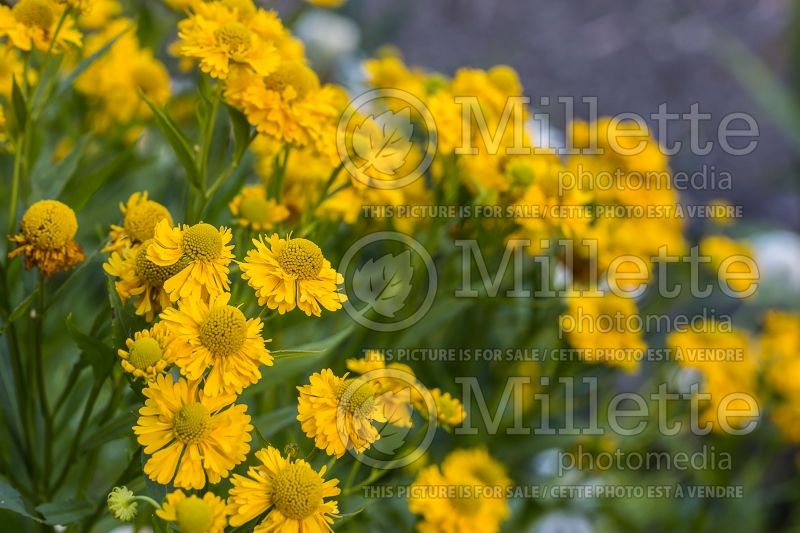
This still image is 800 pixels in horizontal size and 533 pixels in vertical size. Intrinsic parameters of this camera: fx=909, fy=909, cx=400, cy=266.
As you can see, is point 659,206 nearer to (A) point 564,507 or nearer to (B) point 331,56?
(A) point 564,507

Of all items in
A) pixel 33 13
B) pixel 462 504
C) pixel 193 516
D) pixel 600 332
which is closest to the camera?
pixel 193 516

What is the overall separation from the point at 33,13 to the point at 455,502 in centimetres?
57

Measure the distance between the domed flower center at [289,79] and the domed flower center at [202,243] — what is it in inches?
7.5

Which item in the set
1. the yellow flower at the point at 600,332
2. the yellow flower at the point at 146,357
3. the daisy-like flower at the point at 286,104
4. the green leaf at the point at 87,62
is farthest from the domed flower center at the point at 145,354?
the yellow flower at the point at 600,332

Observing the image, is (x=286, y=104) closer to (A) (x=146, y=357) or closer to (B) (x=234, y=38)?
(B) (x=234, y=38)

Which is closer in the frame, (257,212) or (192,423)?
(192,423)

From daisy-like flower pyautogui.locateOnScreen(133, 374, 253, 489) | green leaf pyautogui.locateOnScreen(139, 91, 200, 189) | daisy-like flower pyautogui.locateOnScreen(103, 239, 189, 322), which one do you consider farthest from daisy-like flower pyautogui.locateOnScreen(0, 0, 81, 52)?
daisy-like flower pyautogui.locateOnScreen(133, 374, 253, 489)

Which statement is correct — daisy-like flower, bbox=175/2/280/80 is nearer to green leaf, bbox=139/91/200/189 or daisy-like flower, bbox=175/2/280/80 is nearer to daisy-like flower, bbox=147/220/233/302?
green leaf, bbox=139/91/200/189

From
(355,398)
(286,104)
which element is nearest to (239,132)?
(286,104)

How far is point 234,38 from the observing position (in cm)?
71

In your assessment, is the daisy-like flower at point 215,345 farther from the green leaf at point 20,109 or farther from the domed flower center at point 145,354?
the green leaf at point 20,109

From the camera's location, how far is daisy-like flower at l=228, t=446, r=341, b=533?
56cm

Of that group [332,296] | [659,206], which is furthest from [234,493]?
[659,206]

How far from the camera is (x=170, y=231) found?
23.7 inches
